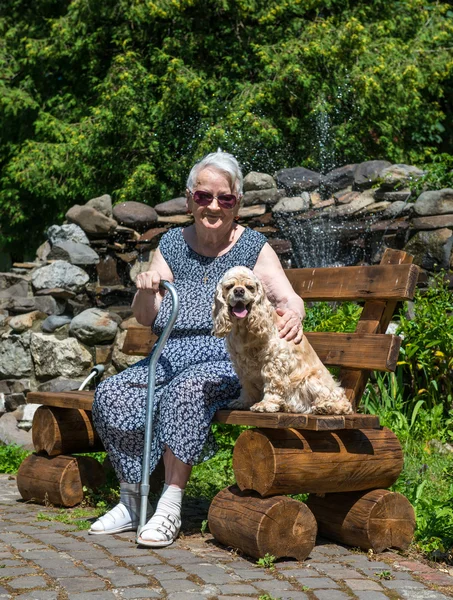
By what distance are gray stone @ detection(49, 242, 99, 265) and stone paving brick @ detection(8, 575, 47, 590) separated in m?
5.35

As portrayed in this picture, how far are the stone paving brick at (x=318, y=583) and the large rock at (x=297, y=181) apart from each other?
613cm

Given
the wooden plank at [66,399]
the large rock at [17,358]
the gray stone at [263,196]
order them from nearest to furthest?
1. the wooden plank at [66,399]
2. the large rock at [17,358]
3. the gray stone at [263,196]

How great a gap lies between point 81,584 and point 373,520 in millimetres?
1350

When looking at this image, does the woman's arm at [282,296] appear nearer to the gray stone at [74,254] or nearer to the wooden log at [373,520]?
the wooden log at [373,520]

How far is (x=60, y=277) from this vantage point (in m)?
8.26

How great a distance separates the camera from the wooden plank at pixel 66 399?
4648mm

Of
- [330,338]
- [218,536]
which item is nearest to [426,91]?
[330,338]

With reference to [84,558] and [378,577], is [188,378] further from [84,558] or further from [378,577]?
[378,577]

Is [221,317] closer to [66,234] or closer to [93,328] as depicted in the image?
[93,328]

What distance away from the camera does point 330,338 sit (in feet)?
14.5

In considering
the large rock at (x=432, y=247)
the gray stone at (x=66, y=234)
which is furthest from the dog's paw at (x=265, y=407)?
the gray stone at (x=66, y=234)

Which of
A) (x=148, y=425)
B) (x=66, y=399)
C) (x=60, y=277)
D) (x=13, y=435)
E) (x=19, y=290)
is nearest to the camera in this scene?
(x=148, y=425)

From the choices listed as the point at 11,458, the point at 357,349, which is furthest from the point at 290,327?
the point at 11,458

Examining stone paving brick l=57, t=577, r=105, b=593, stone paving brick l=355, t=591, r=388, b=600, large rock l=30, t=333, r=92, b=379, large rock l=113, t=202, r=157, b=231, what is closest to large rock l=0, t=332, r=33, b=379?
large rock l=30, t=333, r=92, b=379
